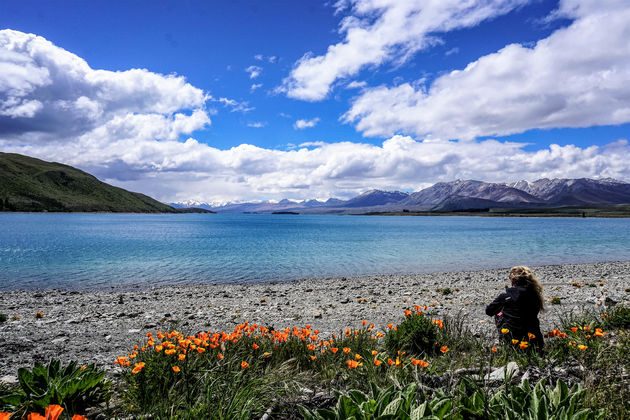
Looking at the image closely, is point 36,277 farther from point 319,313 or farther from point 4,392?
point 4,392

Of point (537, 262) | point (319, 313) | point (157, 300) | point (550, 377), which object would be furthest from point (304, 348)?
point (537, 262)

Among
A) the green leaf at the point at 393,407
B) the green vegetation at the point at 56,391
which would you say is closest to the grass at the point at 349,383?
the green leaf at the point at 393,407

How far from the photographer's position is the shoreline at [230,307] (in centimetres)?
1000

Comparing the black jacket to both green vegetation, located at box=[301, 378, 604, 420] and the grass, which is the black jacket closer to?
the grass

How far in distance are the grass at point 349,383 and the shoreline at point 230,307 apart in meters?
2.58

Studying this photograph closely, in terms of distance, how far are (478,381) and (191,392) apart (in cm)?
384

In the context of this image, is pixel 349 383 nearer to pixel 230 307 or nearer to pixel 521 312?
pixel 521 312

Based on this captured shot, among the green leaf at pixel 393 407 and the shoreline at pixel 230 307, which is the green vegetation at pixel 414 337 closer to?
A: the shoreline at pixel 230 307

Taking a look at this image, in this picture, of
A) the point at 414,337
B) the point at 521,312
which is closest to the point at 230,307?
the point at 414,337

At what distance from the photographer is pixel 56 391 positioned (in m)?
4.20

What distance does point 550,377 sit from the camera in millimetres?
4598

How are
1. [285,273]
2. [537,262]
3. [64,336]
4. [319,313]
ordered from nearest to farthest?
[64,336]
[319,313]
[285,273]
[537,262]

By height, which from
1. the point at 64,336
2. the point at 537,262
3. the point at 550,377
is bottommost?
the point at 537,262

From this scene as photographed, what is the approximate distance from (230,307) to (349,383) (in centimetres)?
1334
